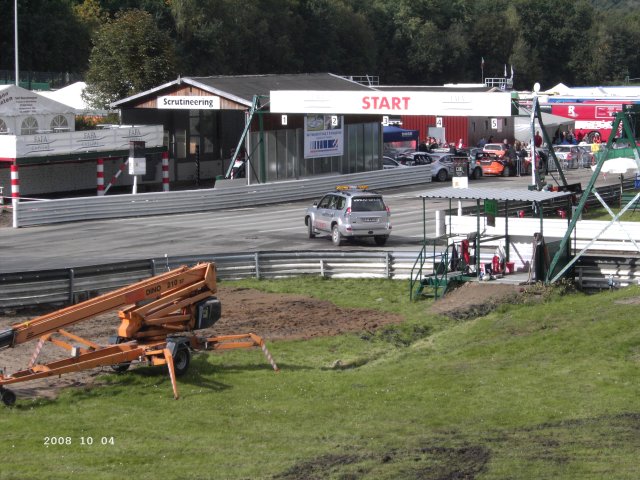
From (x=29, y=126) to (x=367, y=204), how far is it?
18783mm

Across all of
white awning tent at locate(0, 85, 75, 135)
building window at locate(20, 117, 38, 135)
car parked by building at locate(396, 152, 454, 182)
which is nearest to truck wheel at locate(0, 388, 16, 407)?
white awning tent at locate(0, 85, 75, 135)

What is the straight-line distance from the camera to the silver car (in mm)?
32344

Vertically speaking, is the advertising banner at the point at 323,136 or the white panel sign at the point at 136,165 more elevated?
the advertising banner at the point at 323,136

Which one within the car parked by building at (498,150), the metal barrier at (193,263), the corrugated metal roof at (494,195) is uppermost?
the car parked by building at (498,150)

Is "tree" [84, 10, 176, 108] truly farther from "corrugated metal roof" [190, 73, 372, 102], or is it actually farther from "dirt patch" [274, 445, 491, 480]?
"dirt patch" [274, 445, 491, 480]

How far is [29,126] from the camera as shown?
148 feet

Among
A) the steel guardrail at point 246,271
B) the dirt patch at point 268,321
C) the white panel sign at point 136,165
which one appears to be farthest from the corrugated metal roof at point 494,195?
the white panel sign at point 136,165

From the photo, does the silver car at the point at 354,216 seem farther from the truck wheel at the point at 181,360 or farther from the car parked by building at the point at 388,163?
the car parked by building at the point at 388,163

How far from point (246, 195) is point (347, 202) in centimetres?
1267

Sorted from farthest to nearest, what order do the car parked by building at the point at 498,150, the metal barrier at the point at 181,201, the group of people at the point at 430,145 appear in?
the group of people at the point at 430,145 < the car parked by building at the point at 498,150 < the metal barrier at the point at 181,201

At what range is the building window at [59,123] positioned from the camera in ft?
152

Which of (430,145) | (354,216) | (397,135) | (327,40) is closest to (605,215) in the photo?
(354,216)

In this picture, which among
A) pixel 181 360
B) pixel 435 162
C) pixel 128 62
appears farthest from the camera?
pixel 128 62

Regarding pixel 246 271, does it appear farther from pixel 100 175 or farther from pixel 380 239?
pixel 100 175
